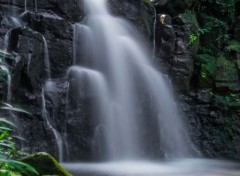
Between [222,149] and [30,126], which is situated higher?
[30,126]

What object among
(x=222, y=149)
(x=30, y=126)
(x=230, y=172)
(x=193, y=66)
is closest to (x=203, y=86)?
(x=193, y=66)

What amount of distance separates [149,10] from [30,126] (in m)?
6.09

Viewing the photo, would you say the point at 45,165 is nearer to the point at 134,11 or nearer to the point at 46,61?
the point at 46,61

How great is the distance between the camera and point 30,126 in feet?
26.5

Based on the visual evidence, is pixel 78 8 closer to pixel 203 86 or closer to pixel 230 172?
pixel 203 86

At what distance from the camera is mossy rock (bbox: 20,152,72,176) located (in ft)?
13.1

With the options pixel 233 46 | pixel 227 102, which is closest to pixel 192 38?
pixel 233 46

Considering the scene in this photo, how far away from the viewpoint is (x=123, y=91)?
32.3ft

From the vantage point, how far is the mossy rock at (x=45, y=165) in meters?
4.00

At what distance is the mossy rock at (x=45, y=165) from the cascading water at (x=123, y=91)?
4522 millimetres

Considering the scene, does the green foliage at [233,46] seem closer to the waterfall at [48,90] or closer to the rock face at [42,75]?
the rock face at [42,75]

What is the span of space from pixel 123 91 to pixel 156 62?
2.16 metres

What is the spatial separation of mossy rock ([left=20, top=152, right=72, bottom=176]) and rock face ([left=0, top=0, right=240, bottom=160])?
395cm

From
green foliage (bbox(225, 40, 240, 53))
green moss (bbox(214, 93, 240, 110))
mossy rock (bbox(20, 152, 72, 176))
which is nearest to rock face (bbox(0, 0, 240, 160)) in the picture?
green moss (bbox(214, 93, 240, 110))
